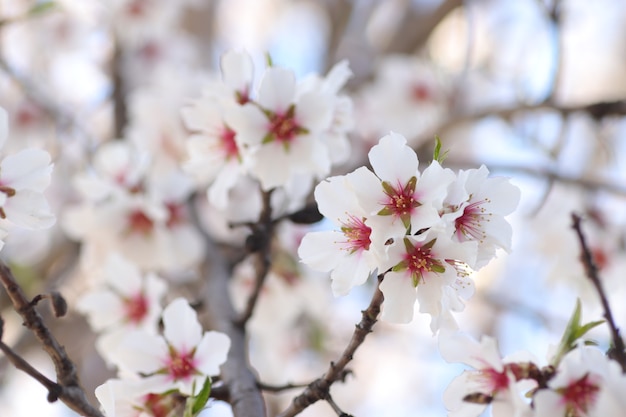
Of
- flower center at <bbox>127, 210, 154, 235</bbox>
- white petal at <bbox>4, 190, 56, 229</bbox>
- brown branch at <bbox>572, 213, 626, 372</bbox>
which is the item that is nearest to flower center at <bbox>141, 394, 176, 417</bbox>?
white petal at <bbox>4, 190, 56, 229</bbox>

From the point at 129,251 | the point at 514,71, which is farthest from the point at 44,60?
the point at 514,71

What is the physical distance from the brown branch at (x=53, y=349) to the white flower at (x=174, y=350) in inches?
3.2

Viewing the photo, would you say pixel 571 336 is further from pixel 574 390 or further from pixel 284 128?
pixel 284 128

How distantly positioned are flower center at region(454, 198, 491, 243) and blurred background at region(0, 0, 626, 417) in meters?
0.40

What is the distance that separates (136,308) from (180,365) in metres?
0.36

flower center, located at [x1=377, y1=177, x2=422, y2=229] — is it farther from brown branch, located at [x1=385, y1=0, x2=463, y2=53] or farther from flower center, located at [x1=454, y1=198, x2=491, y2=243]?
brown branch, located at [x1=385, y1=0, x2=463, y2=53]

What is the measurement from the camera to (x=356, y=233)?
2.13 feet

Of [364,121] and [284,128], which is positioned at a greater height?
[284,128]

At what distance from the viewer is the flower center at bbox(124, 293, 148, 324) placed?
42.3 inches

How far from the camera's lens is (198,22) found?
9.75 ft

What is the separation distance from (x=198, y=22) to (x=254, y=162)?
227 centimetres

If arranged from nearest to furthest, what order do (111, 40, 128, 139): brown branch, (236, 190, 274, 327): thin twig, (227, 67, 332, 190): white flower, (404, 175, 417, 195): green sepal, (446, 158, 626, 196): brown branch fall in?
(404, 175, 417, 195): green sepal
(227, 67, 332, 190): white flower
(236, 190, 274, 327): thin twig
(446, 158, 626, 196): brown branch
(111, 40, 128, 139): brown branch

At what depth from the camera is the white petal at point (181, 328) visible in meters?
0.76

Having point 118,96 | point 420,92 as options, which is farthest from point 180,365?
point 420,92
